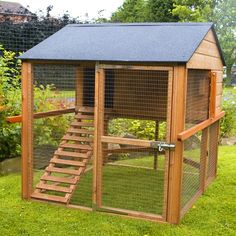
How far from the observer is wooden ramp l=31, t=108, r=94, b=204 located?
4.96m

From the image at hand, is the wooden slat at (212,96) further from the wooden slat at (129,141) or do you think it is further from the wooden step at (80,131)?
the wooden step at (80,131)

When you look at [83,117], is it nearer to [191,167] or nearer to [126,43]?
[126,43]

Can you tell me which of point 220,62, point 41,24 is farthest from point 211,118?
point 41,24

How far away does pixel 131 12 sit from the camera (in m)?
40.4

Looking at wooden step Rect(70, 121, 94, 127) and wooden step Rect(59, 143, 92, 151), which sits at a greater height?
wooden step Rect(70, 121, 94, 127)

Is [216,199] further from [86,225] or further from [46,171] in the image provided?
[46,171]

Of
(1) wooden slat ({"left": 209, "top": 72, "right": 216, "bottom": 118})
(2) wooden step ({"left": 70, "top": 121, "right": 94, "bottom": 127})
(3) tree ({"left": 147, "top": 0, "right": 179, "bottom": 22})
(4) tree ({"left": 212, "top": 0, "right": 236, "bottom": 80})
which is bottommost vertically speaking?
(2) wooden step ({"left": 70, "top": 121, "right": 94, "bottom": 127})

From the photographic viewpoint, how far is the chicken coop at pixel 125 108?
4281 millimetres

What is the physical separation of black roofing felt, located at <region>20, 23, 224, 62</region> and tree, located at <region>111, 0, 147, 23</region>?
1207 inches

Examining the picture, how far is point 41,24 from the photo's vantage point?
10.9 m

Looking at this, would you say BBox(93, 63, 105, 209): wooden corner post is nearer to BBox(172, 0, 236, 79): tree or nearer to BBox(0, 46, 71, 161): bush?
BBox(0, 46, 71, 161): bush

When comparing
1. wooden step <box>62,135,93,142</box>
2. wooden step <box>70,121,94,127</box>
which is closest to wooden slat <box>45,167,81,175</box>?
wooden step <box>62,135,93,142</box>

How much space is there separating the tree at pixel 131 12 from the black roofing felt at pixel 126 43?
3066cm

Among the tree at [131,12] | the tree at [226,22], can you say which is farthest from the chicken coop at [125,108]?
the tree at [131,12]
